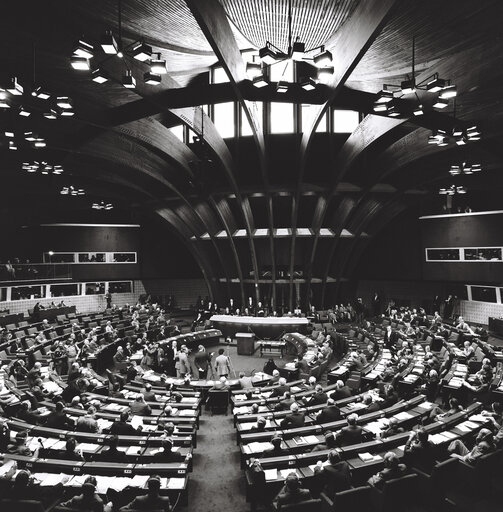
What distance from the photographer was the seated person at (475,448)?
6875mm

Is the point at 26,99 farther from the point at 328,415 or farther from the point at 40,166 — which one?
the point at 328,415

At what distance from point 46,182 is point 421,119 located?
21.6 m

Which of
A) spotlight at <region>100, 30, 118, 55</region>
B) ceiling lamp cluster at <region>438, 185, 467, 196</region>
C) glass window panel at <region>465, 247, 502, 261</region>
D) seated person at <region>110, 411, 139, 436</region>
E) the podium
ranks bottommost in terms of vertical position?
the podium

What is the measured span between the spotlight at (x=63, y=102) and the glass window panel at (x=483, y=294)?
25.4m

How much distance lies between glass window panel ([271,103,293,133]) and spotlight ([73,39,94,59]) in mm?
16053

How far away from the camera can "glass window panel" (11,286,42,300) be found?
2748 cm

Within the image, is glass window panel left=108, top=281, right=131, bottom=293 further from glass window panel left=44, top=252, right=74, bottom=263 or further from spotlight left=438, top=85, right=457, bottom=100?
spotlight left=438, top=85, right=457, bottom=100

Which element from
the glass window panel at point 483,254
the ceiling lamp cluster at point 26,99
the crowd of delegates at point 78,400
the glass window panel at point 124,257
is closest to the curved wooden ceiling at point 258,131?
the ceiling lamp cluster at point 26,99

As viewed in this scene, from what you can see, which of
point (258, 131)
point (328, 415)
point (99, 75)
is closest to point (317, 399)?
point (328, 415)

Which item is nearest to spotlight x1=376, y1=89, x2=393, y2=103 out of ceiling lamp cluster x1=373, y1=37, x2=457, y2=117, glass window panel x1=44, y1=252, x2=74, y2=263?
ceiling lamp cluster x1=373, y1=37, x2=457, y2=117

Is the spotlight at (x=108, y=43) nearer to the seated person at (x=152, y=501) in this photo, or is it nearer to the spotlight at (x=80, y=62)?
the spotlight at (x=80, y=62)

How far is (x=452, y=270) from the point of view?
2652 cm

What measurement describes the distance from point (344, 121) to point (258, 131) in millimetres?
9070

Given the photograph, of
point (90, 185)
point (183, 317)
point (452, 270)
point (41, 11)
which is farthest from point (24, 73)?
point (452, 270)
